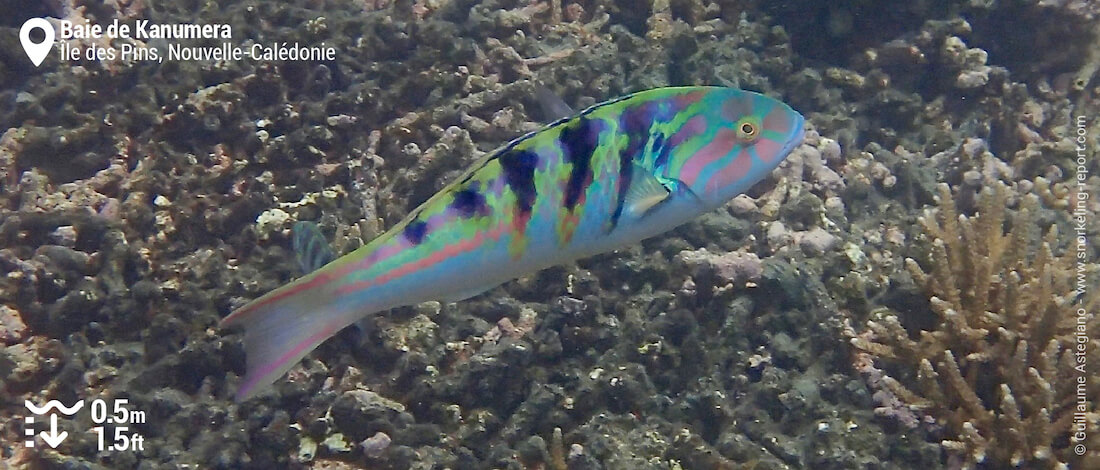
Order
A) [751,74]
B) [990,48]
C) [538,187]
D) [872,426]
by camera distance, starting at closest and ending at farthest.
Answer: [538,187]
[872,426]
[751,74]
[990,48]

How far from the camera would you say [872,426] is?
3.27m

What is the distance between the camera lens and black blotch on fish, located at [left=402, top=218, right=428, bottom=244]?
6.61ft

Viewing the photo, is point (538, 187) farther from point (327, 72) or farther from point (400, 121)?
point (327, 72)

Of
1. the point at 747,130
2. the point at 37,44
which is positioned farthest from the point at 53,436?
the point at 747,130

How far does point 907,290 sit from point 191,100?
4343 millimetres

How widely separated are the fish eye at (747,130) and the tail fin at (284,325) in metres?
1.33

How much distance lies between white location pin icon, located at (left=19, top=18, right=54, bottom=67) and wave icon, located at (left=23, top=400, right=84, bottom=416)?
240 cm

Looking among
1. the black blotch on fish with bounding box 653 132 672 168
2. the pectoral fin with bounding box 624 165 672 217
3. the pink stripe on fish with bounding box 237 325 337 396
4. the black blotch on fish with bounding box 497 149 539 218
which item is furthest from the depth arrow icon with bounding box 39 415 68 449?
the black blotch on fish with bounding box 653 132 672 168

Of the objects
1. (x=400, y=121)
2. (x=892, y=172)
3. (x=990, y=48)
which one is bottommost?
(x=892, y=172)

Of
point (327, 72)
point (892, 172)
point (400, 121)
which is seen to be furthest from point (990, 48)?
point (327, 72)

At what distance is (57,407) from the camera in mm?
3539

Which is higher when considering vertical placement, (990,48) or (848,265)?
(990,48)

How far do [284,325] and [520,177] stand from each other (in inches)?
31.3

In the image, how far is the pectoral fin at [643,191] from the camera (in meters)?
2.16
